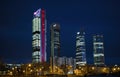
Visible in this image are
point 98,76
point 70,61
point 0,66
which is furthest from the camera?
point 70,61

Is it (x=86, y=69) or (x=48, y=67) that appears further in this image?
(x=86, y=69)

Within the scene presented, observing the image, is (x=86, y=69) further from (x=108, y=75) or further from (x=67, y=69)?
(x=67, y=69)

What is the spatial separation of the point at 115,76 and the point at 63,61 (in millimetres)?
33677

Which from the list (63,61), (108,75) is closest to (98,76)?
(108,75)

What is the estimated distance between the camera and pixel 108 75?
178 meters

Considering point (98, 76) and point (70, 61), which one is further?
point (70, 61)

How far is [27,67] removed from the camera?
142 metres

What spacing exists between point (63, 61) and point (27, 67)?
149 feet

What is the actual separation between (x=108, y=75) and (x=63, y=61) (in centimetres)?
2855

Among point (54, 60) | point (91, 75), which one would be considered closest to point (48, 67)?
point (54, 60)

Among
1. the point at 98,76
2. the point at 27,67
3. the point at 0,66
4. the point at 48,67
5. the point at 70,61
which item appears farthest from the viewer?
the point at 70,61

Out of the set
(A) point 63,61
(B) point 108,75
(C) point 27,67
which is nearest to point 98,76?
(B) point 108,75

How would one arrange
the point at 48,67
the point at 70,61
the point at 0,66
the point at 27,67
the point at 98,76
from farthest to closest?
the point at 70,61 < the point at 98,76 < the point at 48,67 < the point at 27,67 < the point at 0,66

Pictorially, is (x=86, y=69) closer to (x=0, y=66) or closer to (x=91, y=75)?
(x=91, y=75)
